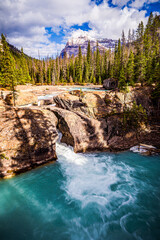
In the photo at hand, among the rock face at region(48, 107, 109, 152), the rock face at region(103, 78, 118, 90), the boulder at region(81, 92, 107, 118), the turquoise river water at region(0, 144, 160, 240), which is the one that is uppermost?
the rock face at region(103, 78, 118, 90)

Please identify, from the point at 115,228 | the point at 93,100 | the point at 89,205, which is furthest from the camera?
the point at 93,100

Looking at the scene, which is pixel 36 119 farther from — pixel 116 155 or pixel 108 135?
pixel 116 155

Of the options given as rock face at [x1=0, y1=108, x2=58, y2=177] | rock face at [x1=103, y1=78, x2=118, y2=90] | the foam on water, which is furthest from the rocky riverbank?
rock face at [x1=103, y1=78, x2=118, y2=90]

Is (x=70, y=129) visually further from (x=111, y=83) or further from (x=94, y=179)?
(x=111, y=83)

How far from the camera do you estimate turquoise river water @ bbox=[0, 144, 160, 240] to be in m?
6.12

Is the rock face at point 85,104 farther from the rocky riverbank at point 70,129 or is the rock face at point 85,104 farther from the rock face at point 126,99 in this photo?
the rock face at point 126,99

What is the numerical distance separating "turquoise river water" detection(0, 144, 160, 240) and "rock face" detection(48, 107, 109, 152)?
183 cm

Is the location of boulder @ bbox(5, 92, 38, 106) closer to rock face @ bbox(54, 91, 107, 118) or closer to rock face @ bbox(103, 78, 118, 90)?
rock face @ bbox(54, 91, 107, 118)

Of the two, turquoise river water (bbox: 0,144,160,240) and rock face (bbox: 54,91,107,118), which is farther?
rock face (bbox: 54,91,107,118)

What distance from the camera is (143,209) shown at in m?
7.31

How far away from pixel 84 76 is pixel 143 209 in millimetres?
69551

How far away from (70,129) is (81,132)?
1313mm

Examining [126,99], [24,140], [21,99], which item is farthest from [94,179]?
[21,99]

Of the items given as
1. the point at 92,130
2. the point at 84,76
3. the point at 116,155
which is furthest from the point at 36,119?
the point at 84,76
